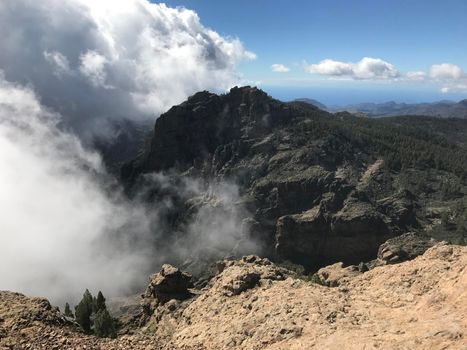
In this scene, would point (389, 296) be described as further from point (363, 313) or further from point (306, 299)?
point (306, 299)

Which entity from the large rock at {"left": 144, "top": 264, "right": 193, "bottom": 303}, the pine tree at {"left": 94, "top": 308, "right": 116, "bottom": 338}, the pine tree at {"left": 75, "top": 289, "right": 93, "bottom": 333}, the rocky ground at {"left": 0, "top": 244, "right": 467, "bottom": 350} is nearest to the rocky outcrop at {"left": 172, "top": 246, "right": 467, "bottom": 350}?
the rocky ground at {"left": 0, "top": 244, "right": 467, "bottom": 350}

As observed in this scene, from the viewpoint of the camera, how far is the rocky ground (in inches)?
1319

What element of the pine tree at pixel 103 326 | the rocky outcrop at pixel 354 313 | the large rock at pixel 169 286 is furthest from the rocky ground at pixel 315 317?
the pine tree at pixel 103 326

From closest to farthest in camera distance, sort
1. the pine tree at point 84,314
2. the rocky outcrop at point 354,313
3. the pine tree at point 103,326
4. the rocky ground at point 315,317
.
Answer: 1. the rocky outcrop at point 354,313
2. the rocky ground at point 315,317
3. the pine tree at point 103,326
4. the pine tree at point 84,314

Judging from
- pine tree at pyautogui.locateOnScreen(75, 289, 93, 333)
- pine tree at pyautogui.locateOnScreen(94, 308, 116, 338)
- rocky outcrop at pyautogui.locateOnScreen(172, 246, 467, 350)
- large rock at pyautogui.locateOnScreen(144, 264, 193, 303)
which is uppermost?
rocky outcrop at pyautogui.locateOnScreen(172, 246, 467, 350)

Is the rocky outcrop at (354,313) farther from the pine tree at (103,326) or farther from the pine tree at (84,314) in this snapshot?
the pine tree at (84,314)

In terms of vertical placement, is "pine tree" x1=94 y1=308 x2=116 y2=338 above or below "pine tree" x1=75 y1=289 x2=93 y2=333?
above

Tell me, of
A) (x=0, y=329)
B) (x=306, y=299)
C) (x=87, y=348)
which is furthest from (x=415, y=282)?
(x=0, y=329)

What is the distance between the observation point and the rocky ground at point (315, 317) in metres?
33.5

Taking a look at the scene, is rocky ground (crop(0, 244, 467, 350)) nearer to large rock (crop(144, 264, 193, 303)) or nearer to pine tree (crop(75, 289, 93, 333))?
large rock (crop(144, 264, 193, 303))

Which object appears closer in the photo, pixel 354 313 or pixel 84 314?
pixel 354 313

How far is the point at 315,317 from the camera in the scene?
39000 millimetres

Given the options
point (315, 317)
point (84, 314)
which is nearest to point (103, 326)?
point (84, 314)

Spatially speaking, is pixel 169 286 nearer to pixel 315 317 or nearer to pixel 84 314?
pixel 84 314
